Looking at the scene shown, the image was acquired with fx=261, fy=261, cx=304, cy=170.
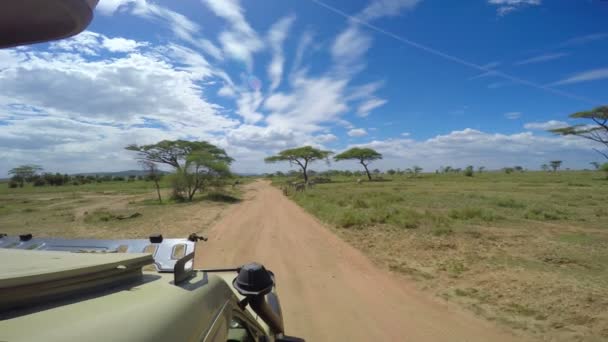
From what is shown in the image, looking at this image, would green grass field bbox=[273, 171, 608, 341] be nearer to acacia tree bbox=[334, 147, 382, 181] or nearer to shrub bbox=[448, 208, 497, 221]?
shrub bbox=[448, 208, 497, 221]

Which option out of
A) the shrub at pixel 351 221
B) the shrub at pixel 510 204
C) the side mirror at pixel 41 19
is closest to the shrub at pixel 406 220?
the shrub at pixel 351 221

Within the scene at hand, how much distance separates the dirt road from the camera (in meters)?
3.25

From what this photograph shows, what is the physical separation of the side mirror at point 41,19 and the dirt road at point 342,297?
11.4 ft

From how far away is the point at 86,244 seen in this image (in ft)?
6.76

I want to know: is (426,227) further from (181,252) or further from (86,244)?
(86,244)

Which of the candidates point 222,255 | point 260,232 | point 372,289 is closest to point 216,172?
point 260,232

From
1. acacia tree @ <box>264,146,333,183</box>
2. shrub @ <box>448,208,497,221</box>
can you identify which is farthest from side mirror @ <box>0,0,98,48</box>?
acacia tree @ <box>264,146,333,183</box>

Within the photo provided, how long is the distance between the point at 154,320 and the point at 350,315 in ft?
11.1

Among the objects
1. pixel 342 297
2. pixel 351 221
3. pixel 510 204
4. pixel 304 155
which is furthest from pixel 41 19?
pixel 304 155

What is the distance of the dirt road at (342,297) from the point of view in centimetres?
325

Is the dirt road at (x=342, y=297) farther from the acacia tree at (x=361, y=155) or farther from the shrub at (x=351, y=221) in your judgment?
the acacia tree at (x=361, y=155)

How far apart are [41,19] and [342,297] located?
14.6 ft

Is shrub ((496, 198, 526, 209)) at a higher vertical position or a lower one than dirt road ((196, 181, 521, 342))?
higher

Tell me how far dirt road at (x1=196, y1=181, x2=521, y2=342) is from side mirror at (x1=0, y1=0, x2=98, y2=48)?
348 cm
